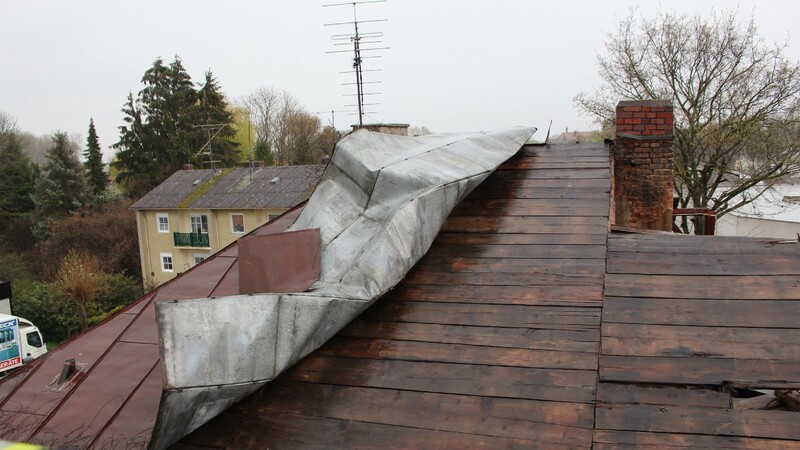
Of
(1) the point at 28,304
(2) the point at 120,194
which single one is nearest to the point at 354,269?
(1) the point at 28,304

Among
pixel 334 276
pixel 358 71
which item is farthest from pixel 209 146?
pixel 334 276

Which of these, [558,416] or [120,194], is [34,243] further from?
[558,416]

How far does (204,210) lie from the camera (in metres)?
25.8

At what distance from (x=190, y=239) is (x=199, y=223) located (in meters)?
0.88

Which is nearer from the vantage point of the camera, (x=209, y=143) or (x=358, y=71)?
(x=358, y=71)

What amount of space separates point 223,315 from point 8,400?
211 centimetres

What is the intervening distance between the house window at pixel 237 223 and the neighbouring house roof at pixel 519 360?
21.5 meters

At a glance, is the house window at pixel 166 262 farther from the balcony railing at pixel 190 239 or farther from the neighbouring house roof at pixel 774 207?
the neighbouring house roof at pixel 774 207

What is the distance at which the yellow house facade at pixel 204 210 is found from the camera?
969 inches

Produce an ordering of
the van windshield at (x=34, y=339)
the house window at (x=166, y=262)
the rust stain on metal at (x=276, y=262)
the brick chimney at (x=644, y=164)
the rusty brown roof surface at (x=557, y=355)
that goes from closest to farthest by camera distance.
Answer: the rusty brown roof surface at (x=557, y=355) → the rust stain on metal at (x=276, y=262) → the brick chimney at (x=644, y=164) → the van windshield at (x=34, y=339) → the house window at (x=166, y=262)

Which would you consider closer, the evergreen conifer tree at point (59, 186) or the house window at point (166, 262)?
the house window at point (166, 262)

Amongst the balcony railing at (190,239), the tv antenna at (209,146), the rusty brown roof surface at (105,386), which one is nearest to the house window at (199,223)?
the balcony railing at (190,239)

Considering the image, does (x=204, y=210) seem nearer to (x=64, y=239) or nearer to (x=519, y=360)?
(x=64, y=239)

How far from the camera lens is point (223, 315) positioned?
273 cm
